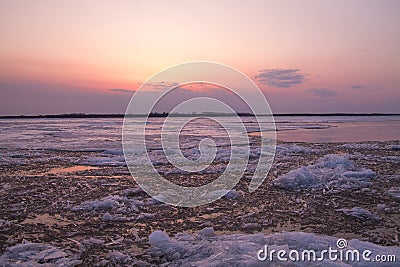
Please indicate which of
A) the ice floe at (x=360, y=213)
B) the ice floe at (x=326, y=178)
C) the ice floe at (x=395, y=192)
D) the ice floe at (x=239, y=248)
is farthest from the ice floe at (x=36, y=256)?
the ice floe at (x=395, y=192)

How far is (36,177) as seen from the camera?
27.9ft

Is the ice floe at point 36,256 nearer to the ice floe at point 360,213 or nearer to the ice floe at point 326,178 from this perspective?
the ice floe at point 360,213

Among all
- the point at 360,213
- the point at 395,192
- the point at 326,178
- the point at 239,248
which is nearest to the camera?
the point at 239,248

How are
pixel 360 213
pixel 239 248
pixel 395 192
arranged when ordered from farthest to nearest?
pixel 395 192
pixel 360 213
pixel 239 248

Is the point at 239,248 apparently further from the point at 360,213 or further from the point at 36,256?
the point at 360,213

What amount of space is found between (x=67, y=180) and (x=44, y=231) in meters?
3.73

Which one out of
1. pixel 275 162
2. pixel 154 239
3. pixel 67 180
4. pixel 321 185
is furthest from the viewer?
pixel 275 162

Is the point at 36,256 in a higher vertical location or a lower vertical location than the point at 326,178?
lower

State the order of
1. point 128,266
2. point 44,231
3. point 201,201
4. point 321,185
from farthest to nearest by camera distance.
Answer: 1. point 321,185
2. point 201,201
3. point 44,231
4. point 128,266

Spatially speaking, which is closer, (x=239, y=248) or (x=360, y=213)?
(x=239, y=248)

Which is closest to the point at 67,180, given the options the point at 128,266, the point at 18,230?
the point at 18,230

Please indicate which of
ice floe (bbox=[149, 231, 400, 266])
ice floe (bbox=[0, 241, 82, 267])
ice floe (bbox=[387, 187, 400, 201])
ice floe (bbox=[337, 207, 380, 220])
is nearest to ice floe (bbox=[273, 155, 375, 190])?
ice floe (bbox=[387, 187, 400, 201])

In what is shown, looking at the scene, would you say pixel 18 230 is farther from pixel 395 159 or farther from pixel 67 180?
pixel 395 159

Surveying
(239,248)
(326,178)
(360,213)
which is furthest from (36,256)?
(326,178)
